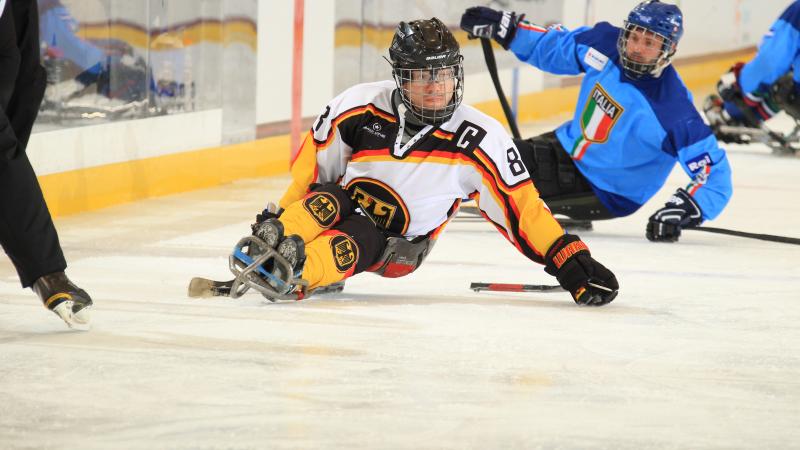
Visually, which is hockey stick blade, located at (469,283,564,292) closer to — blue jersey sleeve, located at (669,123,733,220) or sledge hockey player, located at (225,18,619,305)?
sledge hockey player, located at (225,18,619,305)

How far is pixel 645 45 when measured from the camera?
5.35 m

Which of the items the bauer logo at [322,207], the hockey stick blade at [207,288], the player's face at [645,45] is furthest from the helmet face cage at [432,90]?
the player's face at [645,45]

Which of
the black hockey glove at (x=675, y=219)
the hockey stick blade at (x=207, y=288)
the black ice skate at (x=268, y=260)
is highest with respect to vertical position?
the black ice skate at (x=268, y=260)

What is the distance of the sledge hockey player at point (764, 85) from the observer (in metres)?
8.06

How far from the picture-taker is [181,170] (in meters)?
6.51

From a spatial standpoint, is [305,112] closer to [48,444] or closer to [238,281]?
[238,281]

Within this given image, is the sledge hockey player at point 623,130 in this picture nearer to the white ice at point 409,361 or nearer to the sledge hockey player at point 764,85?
the white ice at point 409,361

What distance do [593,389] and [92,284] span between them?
1.73 metres

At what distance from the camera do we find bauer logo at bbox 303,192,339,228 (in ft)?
12.3

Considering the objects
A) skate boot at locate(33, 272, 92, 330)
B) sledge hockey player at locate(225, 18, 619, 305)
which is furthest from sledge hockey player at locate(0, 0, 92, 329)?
sledge hockey player at locate(225, 18, 619, 305)

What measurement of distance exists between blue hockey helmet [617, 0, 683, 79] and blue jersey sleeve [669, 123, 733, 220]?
0.25 m

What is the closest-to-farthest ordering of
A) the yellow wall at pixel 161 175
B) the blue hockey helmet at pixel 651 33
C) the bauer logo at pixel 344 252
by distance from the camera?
the bauer logo at pixel 344 252 < the blue hockey helmet at pixel 651 33 < the yellow wall at pixel 161 175

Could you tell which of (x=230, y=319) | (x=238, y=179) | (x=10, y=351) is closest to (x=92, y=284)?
(x=230, y=319)

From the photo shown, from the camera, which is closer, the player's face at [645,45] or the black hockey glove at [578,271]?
the black hockey glove at [578,271]
